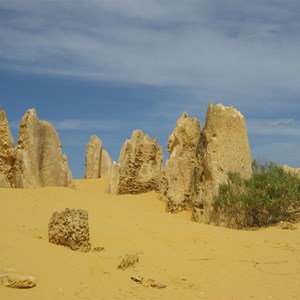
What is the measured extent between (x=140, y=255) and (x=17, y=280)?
2896mm

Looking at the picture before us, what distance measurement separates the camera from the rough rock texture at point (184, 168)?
14.9m

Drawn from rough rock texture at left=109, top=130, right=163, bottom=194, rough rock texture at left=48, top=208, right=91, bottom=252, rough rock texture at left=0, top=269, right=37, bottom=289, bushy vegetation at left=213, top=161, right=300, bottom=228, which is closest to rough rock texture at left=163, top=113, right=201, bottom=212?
bushy vegetation at left=213, top=161, right=300, bottom=228

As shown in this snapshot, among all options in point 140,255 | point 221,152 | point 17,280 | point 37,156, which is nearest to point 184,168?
point 221,152

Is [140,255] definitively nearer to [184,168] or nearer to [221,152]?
[221,152]

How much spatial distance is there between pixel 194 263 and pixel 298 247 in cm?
284

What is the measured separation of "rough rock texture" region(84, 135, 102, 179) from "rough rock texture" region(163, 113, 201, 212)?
14.4 metres

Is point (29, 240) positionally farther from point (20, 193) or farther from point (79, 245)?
point (20, 193)

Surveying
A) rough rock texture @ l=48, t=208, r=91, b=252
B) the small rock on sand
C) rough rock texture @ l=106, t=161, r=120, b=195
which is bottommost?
the small rock on sand

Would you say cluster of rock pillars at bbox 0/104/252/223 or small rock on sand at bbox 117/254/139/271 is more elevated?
cluster of rock pillars at bbox 0/104/252/223

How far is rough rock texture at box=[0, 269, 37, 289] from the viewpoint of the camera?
5.85 metres

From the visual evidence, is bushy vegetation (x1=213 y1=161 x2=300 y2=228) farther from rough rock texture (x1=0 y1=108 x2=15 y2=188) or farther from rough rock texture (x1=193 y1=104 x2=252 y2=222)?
rough rock texture (x1=0 y1=108 x2=15 y2=188)

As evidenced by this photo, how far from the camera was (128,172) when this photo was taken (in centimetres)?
1878

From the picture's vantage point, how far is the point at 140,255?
835 cm

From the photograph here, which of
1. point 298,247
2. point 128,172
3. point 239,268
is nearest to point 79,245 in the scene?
point 239,268
